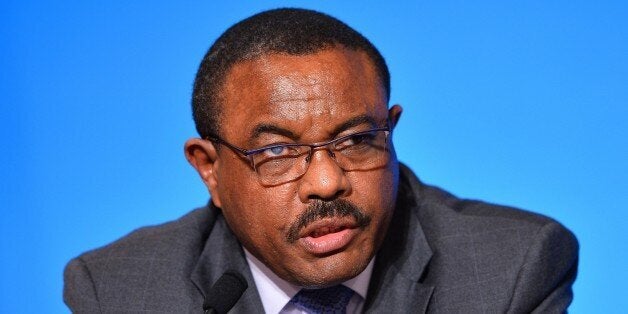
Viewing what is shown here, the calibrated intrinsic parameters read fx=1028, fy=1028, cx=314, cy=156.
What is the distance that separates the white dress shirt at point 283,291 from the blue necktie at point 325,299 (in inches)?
0.8

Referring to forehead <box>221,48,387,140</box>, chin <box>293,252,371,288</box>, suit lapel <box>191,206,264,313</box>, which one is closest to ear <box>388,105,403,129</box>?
forehead <box>221,48,387,140</box>

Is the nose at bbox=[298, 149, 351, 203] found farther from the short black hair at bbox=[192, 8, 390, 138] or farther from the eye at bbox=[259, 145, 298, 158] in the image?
the short black hair at bbox=[192, 8, 390, 138]

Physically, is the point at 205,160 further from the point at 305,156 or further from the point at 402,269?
the point at 402,269

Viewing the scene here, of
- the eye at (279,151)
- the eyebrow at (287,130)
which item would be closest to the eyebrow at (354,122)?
the eyebrow at (287,130)

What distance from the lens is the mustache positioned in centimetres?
227

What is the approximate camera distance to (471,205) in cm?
283

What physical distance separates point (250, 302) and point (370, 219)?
0.43 meters

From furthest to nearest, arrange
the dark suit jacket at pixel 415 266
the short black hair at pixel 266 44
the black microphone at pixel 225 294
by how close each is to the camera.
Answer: the dark suit jacket at pixel 415 266, the short black hair at pixel 266 44, the black microphone at pixel 225 294

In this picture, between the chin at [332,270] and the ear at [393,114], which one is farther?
the ear at [393,114]

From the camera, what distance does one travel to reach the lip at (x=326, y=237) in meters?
2.29

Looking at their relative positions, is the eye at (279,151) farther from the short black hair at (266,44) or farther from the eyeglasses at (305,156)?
the short black hair at (266,44)

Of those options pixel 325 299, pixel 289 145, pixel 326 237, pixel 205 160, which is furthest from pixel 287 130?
pixel 325 299

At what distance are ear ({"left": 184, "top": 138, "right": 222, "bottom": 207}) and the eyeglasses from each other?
7.5 inches

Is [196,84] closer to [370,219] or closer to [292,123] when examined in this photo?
[292,123]
